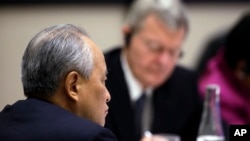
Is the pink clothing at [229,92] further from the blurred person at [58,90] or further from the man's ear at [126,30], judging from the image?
the blurred person at [58,90]

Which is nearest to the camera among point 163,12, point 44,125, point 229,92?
point 44,125

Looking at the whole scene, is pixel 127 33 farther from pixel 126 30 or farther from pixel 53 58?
pixel 53 58

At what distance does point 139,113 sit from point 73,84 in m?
1.07

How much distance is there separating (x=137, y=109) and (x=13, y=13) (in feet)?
4.41

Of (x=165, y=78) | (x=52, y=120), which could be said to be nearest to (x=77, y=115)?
(x=52, y=120)

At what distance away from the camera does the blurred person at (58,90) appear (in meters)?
1.38

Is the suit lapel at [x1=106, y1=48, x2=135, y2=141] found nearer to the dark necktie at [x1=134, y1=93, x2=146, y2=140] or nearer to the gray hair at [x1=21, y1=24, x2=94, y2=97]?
the dark necktie at [x1=134, y1=93, x2=146, y2=140]

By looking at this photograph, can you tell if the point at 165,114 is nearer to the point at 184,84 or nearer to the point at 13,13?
the point at 184,84

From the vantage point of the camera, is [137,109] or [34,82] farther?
[137,109]

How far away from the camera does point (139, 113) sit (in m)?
2.48

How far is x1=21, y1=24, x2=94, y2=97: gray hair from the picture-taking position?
140 centimetres

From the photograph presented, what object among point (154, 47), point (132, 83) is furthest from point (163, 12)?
point (132, 83)

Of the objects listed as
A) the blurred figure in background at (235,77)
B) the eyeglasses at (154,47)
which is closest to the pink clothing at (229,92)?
the blurred figure in background at (235,77)

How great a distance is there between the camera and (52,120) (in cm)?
140
